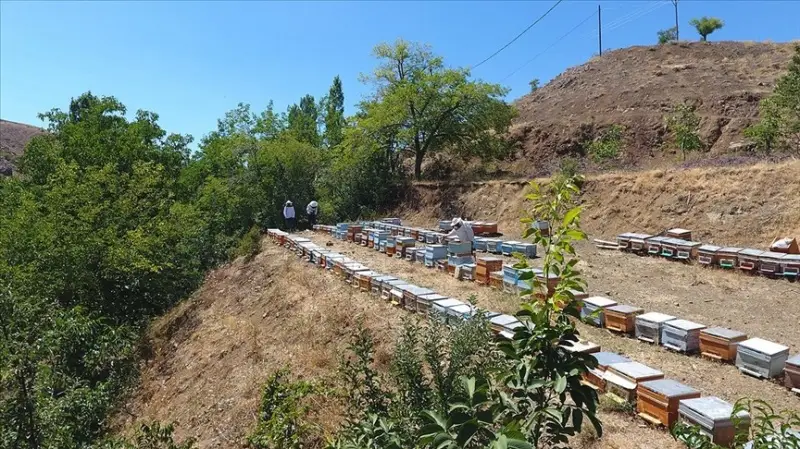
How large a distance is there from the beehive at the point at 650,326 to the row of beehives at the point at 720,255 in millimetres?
5169

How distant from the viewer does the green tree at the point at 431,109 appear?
88.1ft

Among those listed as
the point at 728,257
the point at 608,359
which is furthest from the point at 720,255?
the point at 608,359

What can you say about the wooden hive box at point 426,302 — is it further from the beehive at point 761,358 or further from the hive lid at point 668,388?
the beehive at point 761,358

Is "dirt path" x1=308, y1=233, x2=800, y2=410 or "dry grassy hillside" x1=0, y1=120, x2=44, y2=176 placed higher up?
"dry grassy hillside" x1=0, y1=120, x2=44, y2=176

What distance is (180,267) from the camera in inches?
778

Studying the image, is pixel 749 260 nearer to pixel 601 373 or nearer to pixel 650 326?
pixel 650 326

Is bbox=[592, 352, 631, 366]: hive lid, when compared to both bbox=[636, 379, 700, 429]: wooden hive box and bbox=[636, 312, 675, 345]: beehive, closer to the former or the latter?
bbox=[636, 379, 700, 429]: wooden hive box

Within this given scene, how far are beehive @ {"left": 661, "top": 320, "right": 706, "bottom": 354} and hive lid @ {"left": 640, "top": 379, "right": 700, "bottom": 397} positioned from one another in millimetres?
1968

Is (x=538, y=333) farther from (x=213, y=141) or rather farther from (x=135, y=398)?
(x=213, y=141)

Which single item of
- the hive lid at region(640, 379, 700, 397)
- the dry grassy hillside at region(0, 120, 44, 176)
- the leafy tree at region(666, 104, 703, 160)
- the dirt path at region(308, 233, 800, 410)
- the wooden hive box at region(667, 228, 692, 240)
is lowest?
the dirt path at region(308, 233, 800, 410)

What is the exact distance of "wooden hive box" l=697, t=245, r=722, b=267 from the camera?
12.5m

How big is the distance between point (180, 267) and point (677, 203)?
18161 mm

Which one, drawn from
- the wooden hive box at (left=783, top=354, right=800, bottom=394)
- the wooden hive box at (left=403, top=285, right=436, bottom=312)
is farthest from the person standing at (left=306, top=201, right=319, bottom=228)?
the wooden hive box at (left=783, top=354, right=800, bottom=394)

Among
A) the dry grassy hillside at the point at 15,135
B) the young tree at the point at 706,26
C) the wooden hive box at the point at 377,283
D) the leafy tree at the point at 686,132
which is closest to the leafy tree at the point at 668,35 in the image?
the young tree at the point at 706,26
